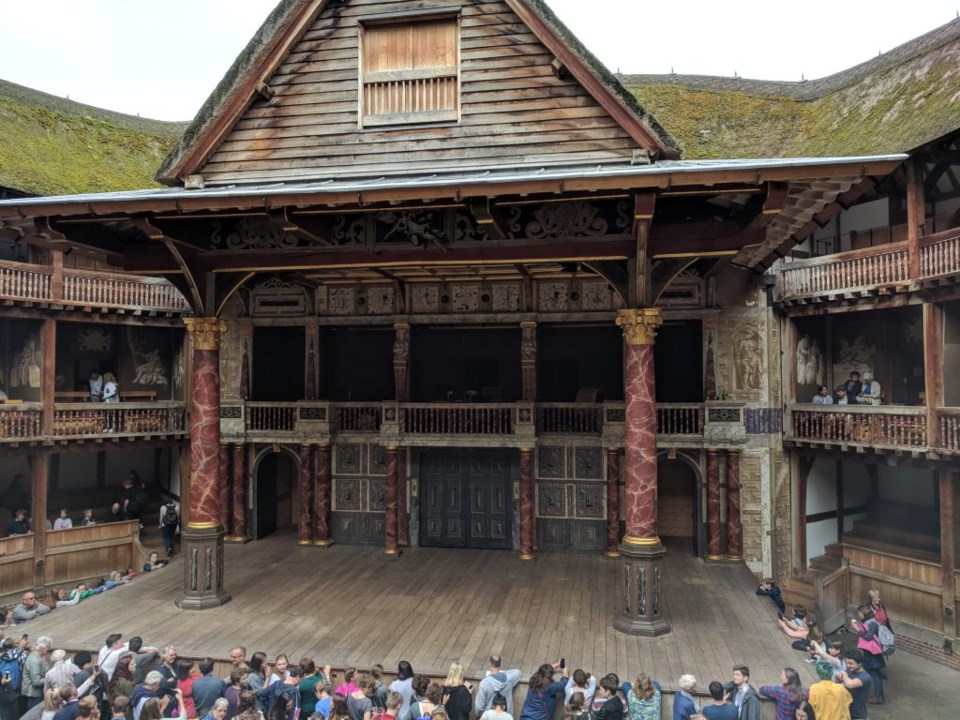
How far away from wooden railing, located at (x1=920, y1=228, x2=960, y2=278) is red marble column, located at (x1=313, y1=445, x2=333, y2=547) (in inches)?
598

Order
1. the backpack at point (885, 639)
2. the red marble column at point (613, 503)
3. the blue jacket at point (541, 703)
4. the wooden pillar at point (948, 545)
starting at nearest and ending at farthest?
the blue jacket at point (541, 703), the backpack at point (885, 639), the wooden pillar at point (948, 545), the red marble column at point (613, 503)

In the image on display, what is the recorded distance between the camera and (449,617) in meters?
12.5

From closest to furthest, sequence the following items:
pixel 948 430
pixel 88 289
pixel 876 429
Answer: pixel 948 430 < pixel 876 429 < pixel 88 289

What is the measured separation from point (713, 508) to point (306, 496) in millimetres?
10765

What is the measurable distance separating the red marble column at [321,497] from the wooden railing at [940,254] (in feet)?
49.8

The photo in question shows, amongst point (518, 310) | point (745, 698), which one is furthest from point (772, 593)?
point (518, 310)

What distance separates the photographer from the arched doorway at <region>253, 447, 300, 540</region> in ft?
62.0

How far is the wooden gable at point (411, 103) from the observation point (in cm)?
1292

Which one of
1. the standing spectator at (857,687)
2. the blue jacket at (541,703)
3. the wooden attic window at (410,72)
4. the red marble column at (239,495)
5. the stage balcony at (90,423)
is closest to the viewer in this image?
the blue jacket at (541,703)

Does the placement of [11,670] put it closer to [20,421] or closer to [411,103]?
[20,421]

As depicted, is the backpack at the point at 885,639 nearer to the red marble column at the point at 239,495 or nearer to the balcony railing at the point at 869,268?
the balcony railing at the point at 869,268

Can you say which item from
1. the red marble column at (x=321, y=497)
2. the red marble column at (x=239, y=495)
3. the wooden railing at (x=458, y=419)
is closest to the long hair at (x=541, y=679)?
the wooden railing at (x=458, y=419)

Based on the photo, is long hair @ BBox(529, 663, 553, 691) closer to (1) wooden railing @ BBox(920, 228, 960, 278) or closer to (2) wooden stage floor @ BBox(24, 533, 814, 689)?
(2) wooden stage floor @ BBox(24, 533, 814, 689)

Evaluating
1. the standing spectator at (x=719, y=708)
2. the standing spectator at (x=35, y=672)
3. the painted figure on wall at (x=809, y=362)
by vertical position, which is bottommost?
the standing spectator at (x=35, y=672)
